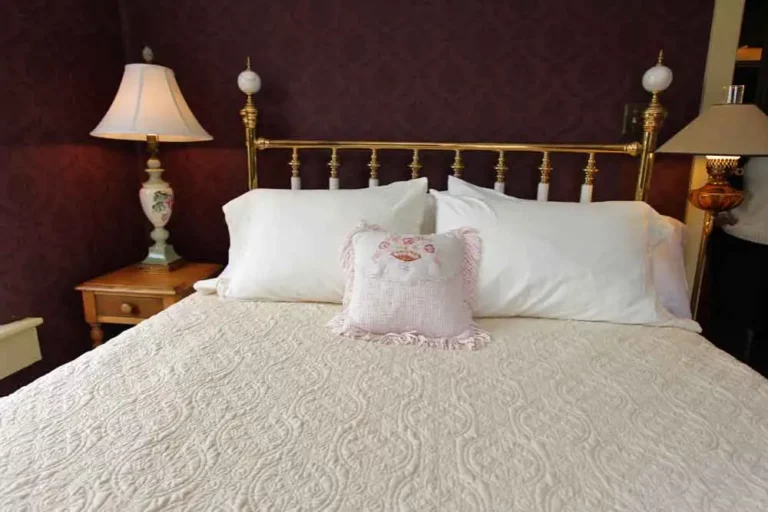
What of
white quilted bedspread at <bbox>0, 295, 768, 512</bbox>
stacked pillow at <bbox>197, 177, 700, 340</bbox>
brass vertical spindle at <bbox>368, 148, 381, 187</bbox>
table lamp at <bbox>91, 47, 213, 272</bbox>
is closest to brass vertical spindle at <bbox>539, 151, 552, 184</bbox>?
stacked pillow at <bbox>197, 177, 700, 340</bbox>

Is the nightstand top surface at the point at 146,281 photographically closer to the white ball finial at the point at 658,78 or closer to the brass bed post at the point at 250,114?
the brass bed post at the point at 250,114

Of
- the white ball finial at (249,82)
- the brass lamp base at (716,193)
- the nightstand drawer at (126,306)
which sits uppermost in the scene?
the white ball finial at (249,82)

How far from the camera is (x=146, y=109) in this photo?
170 centimetres

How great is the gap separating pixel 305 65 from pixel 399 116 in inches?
17.3

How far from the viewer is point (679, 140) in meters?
1.58

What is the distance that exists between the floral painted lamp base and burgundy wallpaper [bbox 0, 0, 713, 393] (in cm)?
21

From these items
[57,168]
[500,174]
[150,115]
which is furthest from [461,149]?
[57,168]

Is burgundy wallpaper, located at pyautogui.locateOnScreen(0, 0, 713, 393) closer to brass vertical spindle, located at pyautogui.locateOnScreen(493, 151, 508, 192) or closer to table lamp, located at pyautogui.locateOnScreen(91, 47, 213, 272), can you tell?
brass vertical spindle, located at pyautogui.locateOnScreen(493, 151, 508, 192)

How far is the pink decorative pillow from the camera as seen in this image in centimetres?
124

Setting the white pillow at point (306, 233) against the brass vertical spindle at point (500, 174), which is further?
the brass vertical spindle at point (500, 174)

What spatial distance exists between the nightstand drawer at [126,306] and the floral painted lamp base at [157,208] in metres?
0.19

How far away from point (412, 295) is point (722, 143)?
112 centimetres

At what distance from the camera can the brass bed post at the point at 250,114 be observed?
1.84 meters

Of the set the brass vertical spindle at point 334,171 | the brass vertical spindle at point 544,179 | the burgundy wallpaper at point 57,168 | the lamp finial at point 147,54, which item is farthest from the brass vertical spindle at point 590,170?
the burgundy wallpaper at point 57,168
